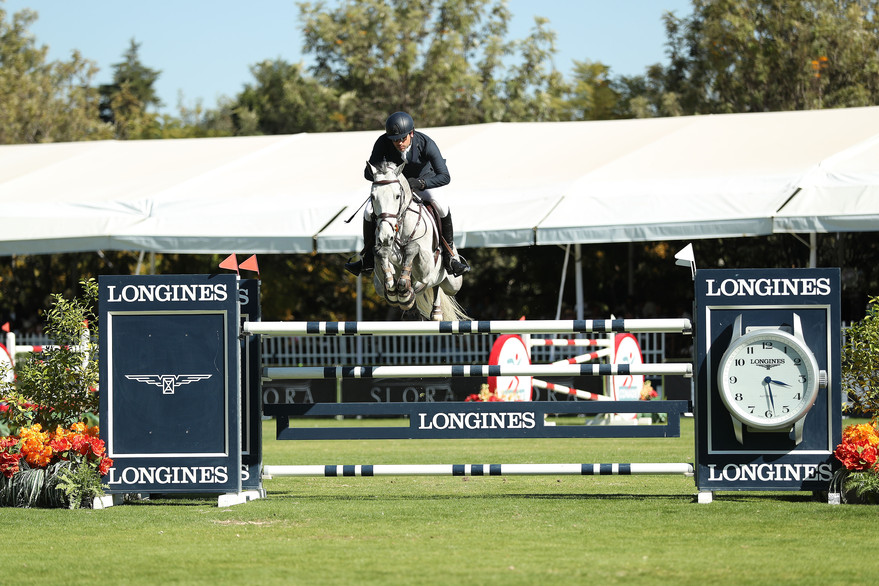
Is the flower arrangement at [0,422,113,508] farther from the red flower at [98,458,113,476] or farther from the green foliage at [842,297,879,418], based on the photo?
the green foliage at [842,297,879,418]

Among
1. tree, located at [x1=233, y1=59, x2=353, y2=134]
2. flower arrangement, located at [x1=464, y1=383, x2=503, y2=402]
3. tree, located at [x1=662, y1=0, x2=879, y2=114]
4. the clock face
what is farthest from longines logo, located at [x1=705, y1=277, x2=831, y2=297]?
tree, located at [x1=233, y1=59, x2=353, y2=134]

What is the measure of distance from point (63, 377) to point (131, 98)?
136 ft

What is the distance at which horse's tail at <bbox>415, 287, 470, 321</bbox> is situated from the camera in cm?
843

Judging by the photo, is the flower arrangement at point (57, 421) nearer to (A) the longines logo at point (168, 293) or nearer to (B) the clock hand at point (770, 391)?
(A) the longines logo at point (168, 293)

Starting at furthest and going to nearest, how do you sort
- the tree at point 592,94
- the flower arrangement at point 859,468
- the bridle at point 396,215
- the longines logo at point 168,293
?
1. the tree at point 592,94
2. the bridle at point 396,215
3. the longines logo at point 168,293
4. the flower arrangement at point 859,468

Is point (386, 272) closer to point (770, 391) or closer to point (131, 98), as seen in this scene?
point (770, 391)

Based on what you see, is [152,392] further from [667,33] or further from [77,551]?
[667,33]

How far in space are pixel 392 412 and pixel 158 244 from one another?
31.9 ft

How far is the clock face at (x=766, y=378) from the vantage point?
651 cm

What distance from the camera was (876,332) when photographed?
6.90 m

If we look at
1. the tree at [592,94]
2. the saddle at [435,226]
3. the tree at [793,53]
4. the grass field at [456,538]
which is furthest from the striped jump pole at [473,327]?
the tree at [592,94]

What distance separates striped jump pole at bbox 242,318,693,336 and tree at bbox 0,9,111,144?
91.8ft

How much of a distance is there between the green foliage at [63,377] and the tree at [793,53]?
82.4 feet

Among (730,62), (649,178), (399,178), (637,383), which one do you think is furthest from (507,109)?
(399,178)
